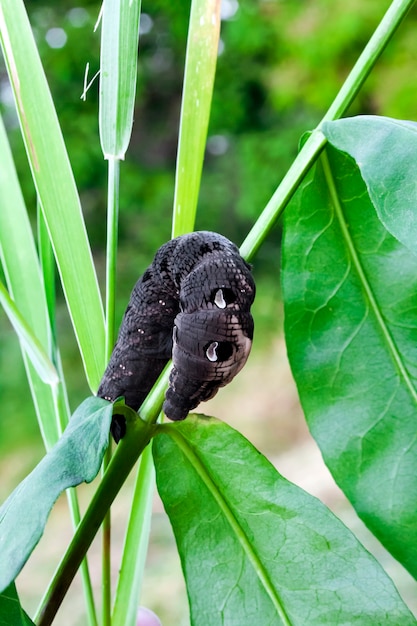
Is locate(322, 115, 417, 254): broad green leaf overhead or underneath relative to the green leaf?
underneath

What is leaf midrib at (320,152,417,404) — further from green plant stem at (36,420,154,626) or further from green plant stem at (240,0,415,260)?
green plant stem at (36,420,154,626)

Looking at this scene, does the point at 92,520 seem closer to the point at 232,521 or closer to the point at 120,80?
the point at 232,521

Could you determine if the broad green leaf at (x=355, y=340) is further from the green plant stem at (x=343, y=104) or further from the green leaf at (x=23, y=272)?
the green leaf at (x=23, y=272)

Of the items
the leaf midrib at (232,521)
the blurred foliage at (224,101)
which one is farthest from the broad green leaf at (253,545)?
the blurred foliage at (224,101)

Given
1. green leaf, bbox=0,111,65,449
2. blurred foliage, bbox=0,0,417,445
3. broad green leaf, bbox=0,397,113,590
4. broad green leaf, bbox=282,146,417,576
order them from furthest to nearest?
blurred foliage, bbox=0,0,417,445
green leaf, bbox=0,111,65,449
broad green leaf, bbox=282,146,417,576
broad green leaf, bbox=0,397,113,590

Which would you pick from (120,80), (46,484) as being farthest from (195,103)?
(46,484)

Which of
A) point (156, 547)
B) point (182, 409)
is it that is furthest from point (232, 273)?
point (156, 547)

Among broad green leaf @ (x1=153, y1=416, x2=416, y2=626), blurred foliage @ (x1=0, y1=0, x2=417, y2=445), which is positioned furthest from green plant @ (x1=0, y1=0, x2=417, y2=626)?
blurred foliage @ (x1=0, y1=0, x2=417, y2=445)
